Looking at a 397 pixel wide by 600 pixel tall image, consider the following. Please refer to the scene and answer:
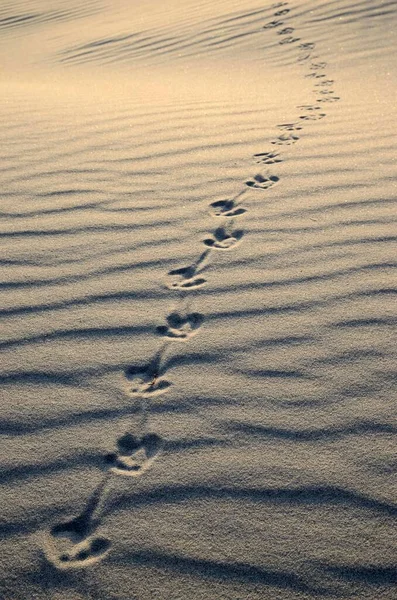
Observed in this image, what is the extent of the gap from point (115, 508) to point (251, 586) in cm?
38

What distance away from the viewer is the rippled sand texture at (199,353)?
1.34 meters

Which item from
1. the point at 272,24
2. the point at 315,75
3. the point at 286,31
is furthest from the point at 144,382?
the point at 272,24

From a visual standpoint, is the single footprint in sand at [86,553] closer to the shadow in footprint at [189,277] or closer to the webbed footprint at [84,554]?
the webbed footprint at [84,554]

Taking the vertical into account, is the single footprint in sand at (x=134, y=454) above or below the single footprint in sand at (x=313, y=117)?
above

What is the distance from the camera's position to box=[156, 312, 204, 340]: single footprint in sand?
201 cm

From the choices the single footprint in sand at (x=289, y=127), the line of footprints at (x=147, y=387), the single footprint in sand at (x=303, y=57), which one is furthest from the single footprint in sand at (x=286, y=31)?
the line of footprints at (x=147, y=387)

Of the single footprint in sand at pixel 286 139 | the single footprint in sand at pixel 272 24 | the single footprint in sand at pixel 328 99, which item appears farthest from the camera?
the single footprint in sand at pixel 272 24

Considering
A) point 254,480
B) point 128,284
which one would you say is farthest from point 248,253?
point 254,480

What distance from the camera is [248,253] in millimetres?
2428

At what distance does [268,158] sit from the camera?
333 cm

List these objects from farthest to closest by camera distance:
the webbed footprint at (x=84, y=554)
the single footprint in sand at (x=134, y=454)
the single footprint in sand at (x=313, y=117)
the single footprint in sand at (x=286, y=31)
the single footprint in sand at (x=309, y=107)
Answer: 1. the single footprint in sand at (x=286, y=31)
2. the single footprint in sand at (x=309, y=107)
3. the single footprint in sand at (x=313, y=117)
4. the single footprint in sand at (x=134, y=454)
5. the webbed footprint at (x=84, y=554)

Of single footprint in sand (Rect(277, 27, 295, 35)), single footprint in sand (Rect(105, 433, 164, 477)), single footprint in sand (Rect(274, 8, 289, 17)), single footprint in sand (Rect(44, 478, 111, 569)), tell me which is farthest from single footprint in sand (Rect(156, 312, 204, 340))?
single footprint in sand (Rect(274, 8, 289, 17))

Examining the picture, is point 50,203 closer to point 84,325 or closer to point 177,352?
point 84,325

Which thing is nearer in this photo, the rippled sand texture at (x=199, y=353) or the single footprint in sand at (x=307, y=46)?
the rippled sand texture at (x=199, y=353)
